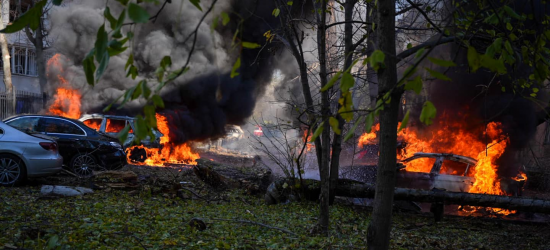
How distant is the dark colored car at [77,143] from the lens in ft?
33.6

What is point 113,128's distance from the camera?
15.3 metres

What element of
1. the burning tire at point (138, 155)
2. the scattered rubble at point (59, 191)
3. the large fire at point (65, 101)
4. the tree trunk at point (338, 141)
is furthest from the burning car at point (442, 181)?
the large fire at point (65, 101)

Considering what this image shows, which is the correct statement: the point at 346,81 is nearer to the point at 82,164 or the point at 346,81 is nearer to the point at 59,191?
the point at 59,191

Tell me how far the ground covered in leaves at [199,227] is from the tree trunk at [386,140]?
6.43ft

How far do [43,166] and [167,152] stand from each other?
917 centimetres

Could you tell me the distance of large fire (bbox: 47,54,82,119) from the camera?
18625 millimetres

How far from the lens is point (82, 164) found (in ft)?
33.5

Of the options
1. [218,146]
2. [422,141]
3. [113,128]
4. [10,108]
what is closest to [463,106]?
[422,141]

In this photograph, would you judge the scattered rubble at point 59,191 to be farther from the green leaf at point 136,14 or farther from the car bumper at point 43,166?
the green leaf at point 136,14

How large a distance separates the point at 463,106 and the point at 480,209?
286 inches

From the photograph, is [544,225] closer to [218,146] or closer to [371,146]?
[371,146]

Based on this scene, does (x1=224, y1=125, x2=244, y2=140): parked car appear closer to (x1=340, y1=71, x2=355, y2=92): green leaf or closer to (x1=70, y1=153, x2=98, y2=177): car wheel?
(x1=70, y1=153, x2=98, y2=177): car wheel

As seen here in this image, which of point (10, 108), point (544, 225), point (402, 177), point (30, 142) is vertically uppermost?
point (10, 108)

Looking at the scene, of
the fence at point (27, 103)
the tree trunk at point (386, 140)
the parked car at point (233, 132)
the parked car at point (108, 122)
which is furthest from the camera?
the parked car at point (233, 132)
